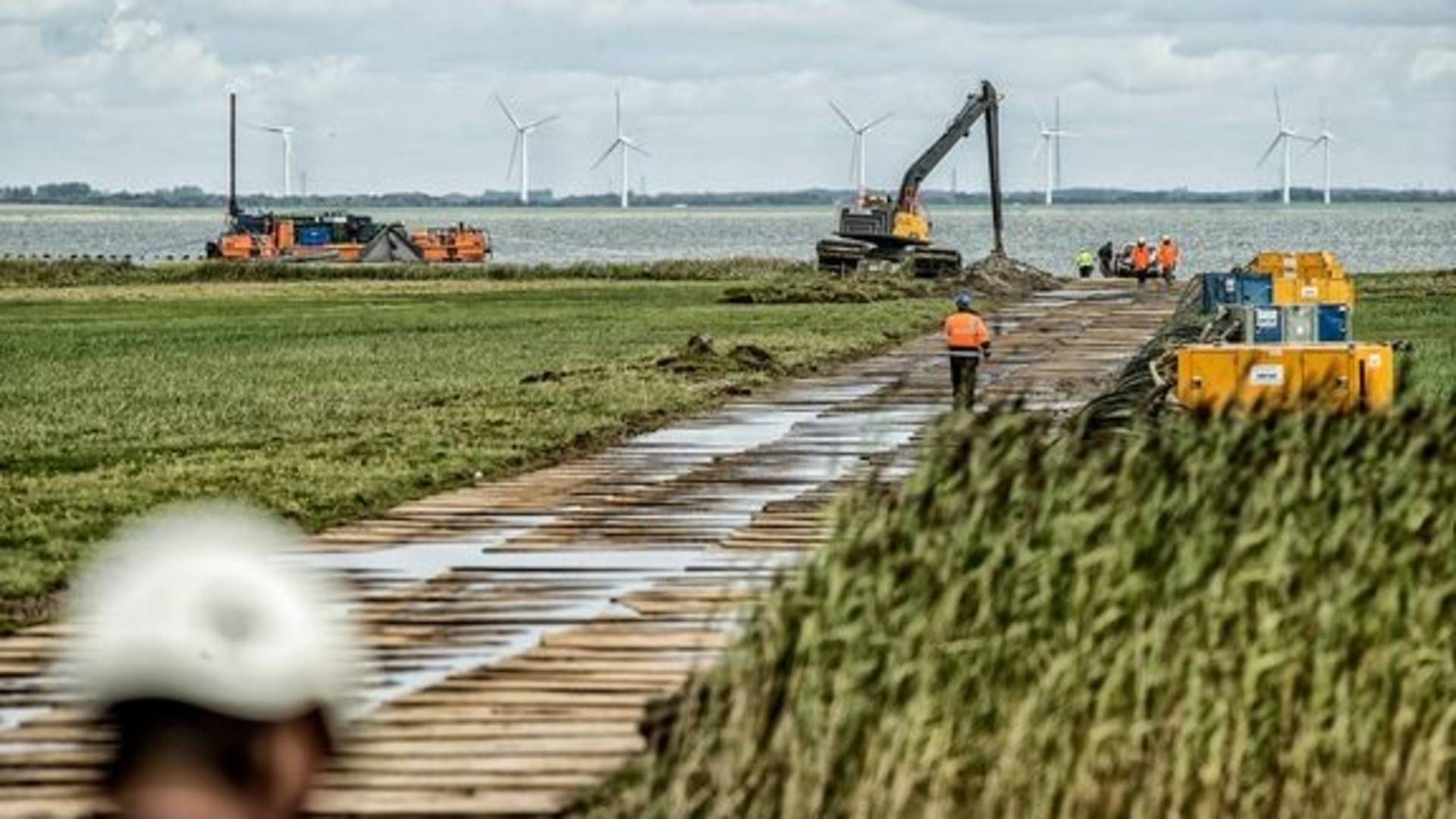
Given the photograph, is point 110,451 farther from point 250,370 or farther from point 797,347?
point 797,347

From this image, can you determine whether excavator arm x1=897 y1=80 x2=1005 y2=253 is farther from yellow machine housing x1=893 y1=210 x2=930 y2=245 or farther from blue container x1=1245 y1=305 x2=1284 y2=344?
blue container x1=1245 y1=305 x2=1284 y2=344

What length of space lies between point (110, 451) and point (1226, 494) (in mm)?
20521

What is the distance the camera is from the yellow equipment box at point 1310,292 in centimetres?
4528

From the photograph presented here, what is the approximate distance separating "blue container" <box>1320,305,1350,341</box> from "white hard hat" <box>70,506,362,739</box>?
3706cm

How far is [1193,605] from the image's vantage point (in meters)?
11.2

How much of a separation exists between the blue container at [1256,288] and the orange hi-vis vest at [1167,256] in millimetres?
38019

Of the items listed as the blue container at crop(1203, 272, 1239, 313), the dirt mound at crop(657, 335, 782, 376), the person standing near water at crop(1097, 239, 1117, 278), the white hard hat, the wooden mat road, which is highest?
the white hard hat

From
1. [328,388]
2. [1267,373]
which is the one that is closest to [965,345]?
[1267,373]

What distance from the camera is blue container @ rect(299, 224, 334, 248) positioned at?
13575 centimetres

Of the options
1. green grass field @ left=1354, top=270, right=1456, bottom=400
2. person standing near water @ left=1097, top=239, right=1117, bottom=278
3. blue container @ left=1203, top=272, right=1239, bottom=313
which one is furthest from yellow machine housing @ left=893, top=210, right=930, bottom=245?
blue container @ left=1203, top=272, right=1239, bottom=313

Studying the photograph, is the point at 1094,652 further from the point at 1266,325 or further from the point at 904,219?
the point at 904,219

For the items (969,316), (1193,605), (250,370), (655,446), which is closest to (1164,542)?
(1193,605)

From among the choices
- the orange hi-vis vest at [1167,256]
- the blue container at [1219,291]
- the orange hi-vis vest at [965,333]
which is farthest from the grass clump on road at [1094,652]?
the orange hi-vis vest at [1167,256]

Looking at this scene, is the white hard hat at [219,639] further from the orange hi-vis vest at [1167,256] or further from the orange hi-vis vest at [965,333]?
the orange hi-vis vest at [1167,256]
